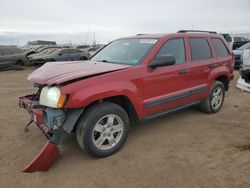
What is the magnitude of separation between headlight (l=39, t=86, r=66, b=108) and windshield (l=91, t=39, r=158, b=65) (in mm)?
1348

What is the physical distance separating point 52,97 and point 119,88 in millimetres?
904

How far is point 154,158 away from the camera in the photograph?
365cm

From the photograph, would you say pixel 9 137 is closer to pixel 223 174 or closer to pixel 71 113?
pixel 71 113

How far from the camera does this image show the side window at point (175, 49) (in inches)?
171

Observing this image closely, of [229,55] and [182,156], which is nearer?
[182,156]

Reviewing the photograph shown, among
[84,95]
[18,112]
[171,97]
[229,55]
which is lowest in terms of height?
[18,112]

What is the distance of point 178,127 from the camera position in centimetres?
484

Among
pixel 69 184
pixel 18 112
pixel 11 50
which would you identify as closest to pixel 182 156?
pixel 69 184

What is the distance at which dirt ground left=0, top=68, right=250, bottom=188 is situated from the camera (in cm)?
310

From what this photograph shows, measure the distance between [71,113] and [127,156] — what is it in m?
1.03

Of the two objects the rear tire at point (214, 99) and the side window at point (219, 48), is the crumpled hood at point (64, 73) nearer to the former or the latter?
the rear tire at point (214, 99)

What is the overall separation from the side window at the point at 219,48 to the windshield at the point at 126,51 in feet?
6.05

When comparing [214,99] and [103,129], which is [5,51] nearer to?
[214,99]

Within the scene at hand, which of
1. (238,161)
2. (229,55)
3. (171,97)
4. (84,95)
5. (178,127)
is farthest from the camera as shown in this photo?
(229,55)
